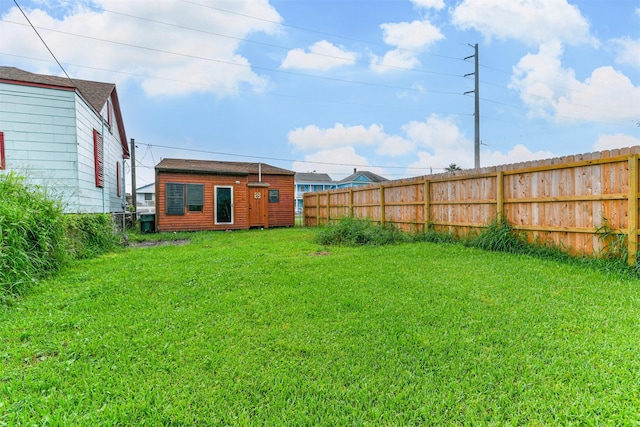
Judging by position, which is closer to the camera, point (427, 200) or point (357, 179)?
point (427, 200)

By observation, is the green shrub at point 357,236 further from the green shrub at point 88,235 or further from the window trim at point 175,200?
the window trim at point 175,200

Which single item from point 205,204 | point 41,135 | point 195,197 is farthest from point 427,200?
point 41,135

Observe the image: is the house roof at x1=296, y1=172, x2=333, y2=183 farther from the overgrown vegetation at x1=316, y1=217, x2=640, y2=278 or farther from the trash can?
the overgrown vegetation at x1=316, y1=217, x2=640, y2=278

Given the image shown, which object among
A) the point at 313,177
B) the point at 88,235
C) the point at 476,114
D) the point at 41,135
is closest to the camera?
the point at 88,235

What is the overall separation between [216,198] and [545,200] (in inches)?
411

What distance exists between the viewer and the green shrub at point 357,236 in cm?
701

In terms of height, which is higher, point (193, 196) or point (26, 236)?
point (193, 196)

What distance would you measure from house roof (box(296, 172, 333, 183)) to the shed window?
26041mm

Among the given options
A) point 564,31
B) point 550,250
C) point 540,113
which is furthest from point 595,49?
point 540,113

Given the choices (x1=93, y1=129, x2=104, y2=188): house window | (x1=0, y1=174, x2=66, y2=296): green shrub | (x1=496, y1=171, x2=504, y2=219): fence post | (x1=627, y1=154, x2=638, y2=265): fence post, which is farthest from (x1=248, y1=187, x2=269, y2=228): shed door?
(x1=627, y1=154, x2=638, y2=265): fence post

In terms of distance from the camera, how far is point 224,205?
1197 centimetres

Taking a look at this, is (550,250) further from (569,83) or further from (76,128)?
(569,83)

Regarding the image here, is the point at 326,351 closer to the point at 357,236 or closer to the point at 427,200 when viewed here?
the point at 357,236

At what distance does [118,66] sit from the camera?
11.7 meters
